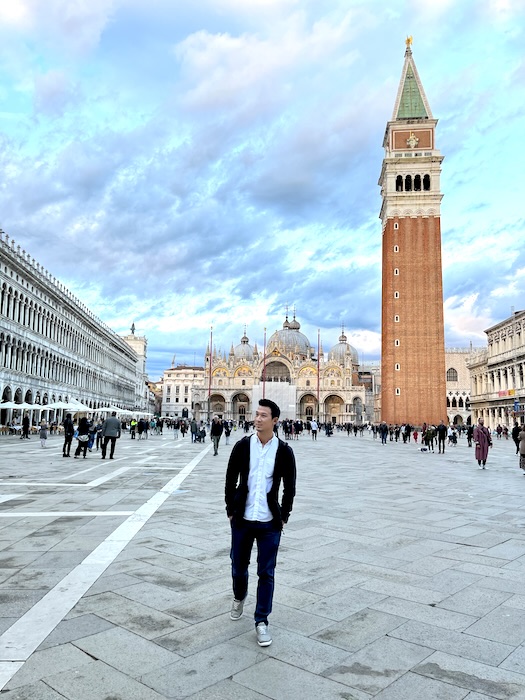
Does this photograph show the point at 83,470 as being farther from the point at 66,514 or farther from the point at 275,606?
the point at 275,606

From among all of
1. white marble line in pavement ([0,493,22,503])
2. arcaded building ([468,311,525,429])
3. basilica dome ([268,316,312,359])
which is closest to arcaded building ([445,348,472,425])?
arcaded building ([468,311,525,429])

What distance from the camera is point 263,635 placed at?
3402mm

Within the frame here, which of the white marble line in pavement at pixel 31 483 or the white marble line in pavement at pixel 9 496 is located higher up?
the white marble line in pavement at pixel 31 483

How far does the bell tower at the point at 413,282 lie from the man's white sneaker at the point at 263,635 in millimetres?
53523

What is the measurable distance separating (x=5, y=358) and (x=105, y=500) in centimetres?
2874

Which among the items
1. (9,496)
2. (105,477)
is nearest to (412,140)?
(105,477)

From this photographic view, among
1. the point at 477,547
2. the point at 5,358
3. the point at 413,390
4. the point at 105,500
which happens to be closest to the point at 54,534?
the point at 105,500

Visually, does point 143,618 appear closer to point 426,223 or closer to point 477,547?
point 477,547

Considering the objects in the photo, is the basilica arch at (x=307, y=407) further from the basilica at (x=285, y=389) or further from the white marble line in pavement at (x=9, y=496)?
the white marble line in pavement at (x=9, y=496)

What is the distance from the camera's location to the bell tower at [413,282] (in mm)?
55281

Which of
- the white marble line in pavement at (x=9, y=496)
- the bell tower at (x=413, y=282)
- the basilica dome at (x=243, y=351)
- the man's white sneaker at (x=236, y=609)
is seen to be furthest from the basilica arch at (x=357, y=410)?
the man's white sneaker at (x=236, y=609)

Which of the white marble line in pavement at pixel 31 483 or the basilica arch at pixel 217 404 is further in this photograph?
the basilica arch at pixel 217 404

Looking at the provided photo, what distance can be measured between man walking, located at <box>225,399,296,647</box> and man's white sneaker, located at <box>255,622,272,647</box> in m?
0.07

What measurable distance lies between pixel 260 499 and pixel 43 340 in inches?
1641
